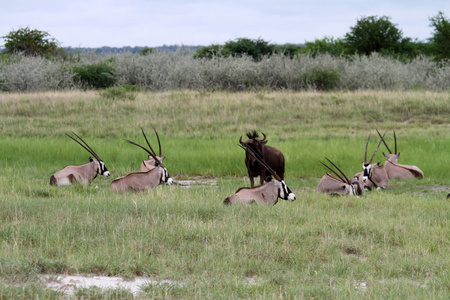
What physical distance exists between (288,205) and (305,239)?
223cm

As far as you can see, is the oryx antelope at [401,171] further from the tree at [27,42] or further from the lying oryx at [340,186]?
the tree at [27,42]

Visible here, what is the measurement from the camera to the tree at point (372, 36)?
54562mm

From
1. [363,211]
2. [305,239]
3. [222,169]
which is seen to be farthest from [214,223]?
[222,169]

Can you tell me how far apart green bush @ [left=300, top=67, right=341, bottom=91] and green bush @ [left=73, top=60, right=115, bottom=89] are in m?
12.4

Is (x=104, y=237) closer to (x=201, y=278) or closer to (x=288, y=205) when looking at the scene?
(x=201, y=278)

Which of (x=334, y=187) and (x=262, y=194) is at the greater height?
(x=262, y=194)

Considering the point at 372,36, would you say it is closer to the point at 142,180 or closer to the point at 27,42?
the point at 27,42

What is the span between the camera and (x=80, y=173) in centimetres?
1131

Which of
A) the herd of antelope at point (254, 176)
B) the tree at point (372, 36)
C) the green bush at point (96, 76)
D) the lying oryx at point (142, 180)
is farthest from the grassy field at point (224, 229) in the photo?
the tree at point (372, 36)

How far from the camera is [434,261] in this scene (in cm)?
613

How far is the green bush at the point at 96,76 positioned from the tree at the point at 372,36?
27623 millimetres

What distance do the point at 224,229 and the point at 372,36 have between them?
5118 cm

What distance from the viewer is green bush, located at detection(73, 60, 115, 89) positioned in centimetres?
3497

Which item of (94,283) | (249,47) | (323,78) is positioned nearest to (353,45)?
(249,47)
